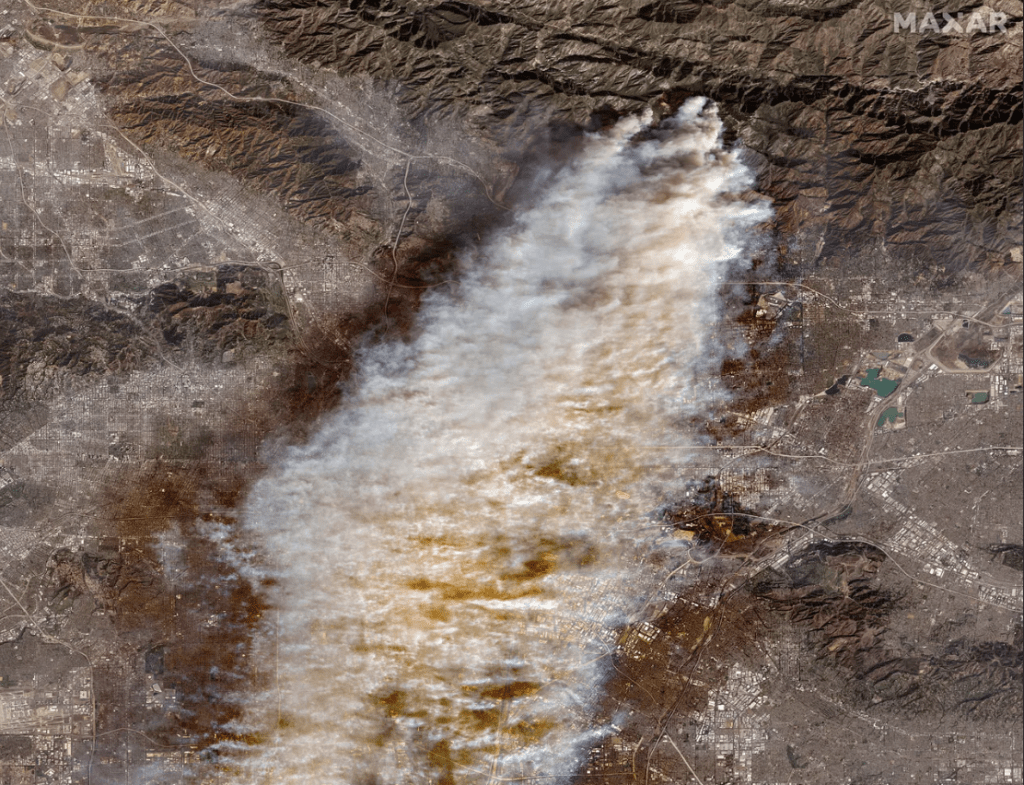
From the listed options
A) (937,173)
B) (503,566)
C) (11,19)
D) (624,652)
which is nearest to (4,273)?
(11,19)

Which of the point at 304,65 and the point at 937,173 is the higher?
the point at 304,65

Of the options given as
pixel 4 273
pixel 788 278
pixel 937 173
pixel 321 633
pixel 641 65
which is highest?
pixel 641 65

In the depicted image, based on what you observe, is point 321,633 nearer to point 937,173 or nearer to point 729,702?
point 729,702

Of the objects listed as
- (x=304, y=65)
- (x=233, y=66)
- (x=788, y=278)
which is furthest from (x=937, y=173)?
(x=233, y=66)

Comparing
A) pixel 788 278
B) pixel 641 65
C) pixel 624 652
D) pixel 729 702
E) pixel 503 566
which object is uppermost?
pixel 641 65

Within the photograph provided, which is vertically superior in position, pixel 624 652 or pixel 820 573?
pixel 820 573

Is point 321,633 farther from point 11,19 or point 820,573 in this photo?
point 11,19
